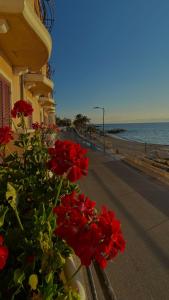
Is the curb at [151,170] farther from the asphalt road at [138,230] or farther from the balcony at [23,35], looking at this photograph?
the balcony at [23,35]

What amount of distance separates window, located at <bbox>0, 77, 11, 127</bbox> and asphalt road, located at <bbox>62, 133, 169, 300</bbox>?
2940 millimetres

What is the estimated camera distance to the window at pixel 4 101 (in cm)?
717

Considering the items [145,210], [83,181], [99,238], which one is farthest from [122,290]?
[83,181]

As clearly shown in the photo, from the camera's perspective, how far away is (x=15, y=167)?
3.55m

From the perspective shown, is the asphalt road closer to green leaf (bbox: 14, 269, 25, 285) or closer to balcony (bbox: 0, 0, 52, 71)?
green leaf (bbox: 14, 269, 25, 285)

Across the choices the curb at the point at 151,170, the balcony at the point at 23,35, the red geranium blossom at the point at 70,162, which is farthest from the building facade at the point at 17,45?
the curb at the point at 151,170

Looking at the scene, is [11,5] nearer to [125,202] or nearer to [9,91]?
[9,91]

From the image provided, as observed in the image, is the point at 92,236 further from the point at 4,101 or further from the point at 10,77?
the point at 10,77

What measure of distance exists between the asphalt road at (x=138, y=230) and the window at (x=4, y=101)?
294 cm

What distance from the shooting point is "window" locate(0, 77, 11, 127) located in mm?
7172

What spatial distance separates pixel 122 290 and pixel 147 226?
218 centimetres

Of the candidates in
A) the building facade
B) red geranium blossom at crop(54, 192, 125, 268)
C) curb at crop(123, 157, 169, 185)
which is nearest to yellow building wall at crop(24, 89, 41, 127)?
the building facade

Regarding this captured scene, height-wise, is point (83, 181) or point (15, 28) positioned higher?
point (15, 28)

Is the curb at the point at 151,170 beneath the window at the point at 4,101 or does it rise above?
beneath
